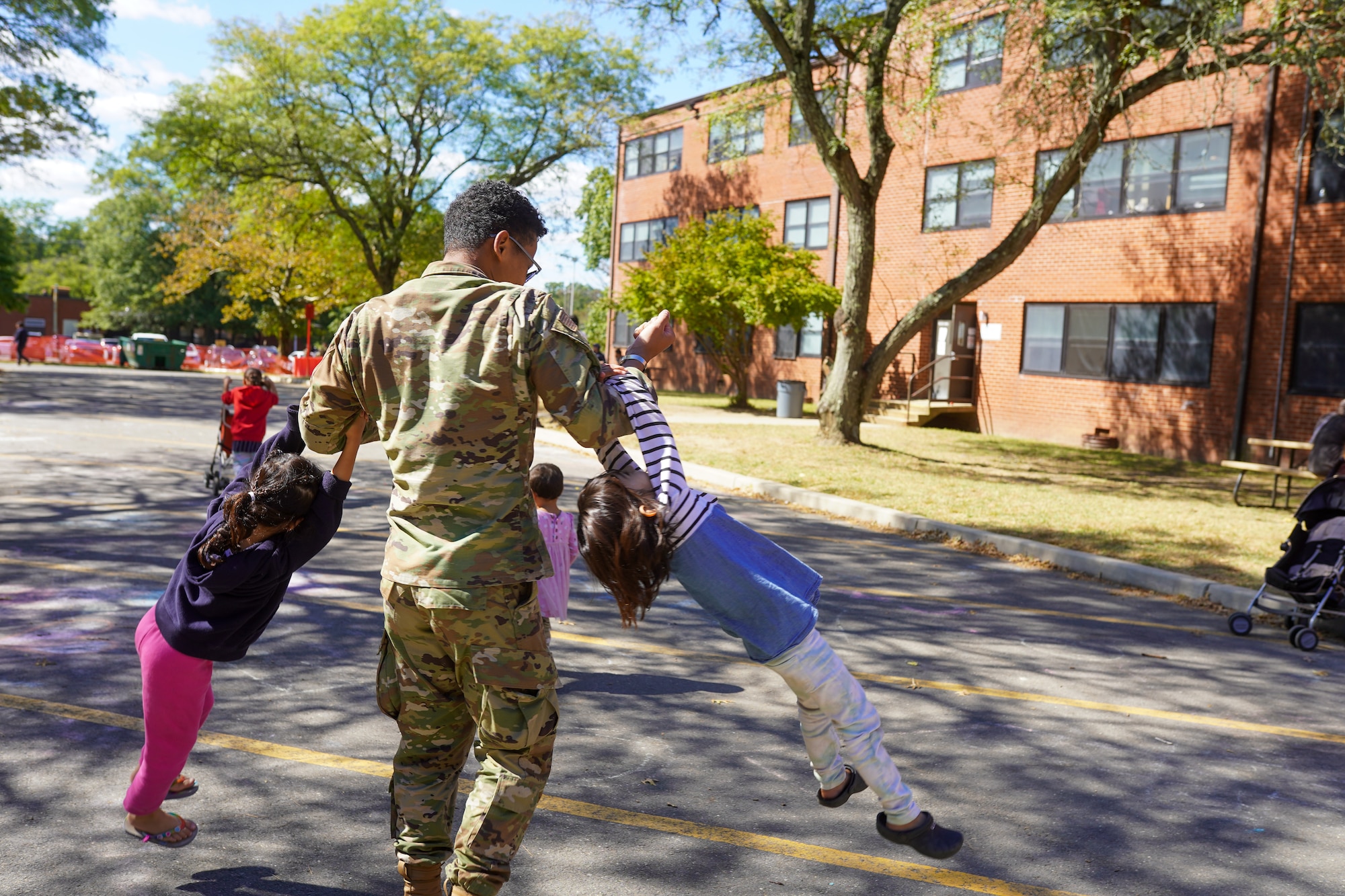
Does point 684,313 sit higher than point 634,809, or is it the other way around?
point 684,313

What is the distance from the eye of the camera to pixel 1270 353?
2006cm

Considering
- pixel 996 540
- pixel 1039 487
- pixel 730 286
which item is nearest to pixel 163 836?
pixel 996 540

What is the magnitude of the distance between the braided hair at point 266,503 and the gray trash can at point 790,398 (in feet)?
77.1

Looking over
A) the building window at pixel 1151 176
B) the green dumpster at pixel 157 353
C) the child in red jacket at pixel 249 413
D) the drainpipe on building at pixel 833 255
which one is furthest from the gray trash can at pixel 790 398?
the green dumpster at pixel 157 353

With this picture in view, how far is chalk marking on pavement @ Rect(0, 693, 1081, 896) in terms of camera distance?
359 cm

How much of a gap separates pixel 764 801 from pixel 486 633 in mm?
1867

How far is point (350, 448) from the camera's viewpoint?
3.26 metres

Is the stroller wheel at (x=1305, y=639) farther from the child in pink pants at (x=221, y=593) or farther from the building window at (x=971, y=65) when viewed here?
the building window at (x=971, y=65)

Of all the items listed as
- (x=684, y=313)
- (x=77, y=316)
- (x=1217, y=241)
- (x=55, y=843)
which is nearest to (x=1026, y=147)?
(x=1217, y=241)

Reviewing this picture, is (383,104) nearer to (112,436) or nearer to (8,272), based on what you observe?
(112,436)

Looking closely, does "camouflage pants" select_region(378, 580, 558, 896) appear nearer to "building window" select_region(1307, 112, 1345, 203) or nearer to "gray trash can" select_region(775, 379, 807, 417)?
"building window" select_region(1307, 112, 1345, 203)

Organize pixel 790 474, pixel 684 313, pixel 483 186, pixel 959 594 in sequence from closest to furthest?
pixel 483 186
pixel 959 594
pixel 790 474
pixel 684 313

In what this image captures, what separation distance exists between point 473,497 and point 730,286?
25.0 m

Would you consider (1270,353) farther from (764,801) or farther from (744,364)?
(764,801)
